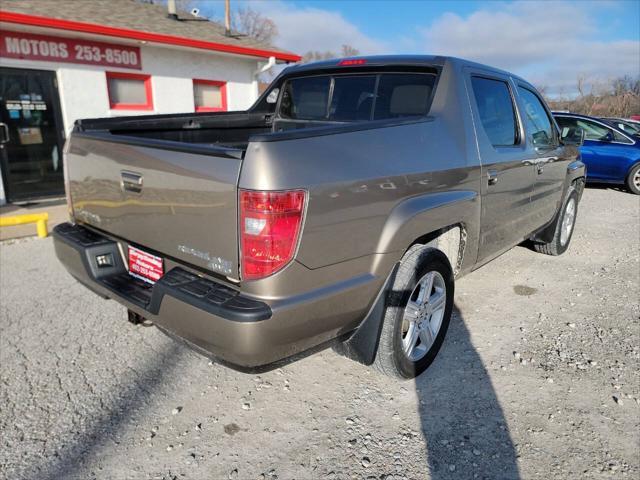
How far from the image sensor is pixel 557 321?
12.6 ft

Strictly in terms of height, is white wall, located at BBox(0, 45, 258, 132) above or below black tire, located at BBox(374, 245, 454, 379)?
above

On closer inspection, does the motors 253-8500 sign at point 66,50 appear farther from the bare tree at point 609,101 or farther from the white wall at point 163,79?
the bare tree at point 609,101

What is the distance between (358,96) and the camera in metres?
3.51

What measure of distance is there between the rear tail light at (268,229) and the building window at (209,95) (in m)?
9.66

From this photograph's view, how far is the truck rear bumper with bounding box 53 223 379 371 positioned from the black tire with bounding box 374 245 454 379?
0.23 meters

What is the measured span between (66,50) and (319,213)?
845 centimetres

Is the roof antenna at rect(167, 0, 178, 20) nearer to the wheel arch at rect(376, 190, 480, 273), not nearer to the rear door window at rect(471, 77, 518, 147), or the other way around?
the rear door window at rect(471, 77, 518, 147)

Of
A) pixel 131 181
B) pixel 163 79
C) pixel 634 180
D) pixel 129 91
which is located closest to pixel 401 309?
pixel 131 181

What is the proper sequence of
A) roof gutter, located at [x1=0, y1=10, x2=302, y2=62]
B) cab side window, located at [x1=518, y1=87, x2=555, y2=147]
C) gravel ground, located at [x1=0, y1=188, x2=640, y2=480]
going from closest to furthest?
1. gravel ground, located at [x1=0, y1=188, x2=640, y2=480]
2. cab side window, located at [x1=518, y1=87, x2=555, y2=147]
3. roof gutter, located at [x1=0, y1=10, x2=302, y2=62]

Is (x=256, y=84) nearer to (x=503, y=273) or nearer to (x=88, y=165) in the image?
(x=503, y=273)

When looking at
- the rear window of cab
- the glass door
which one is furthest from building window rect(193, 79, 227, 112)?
the rear window of cab

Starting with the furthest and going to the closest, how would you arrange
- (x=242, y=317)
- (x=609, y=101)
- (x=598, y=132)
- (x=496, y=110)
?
1. (x=609, y=101)
2. (x=598, y=132)
3. (x=496, y=110)
4. (x=242, y=317)

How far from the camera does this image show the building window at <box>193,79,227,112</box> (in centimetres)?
1091

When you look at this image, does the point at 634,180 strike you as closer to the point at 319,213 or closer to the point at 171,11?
the point at 319,213
